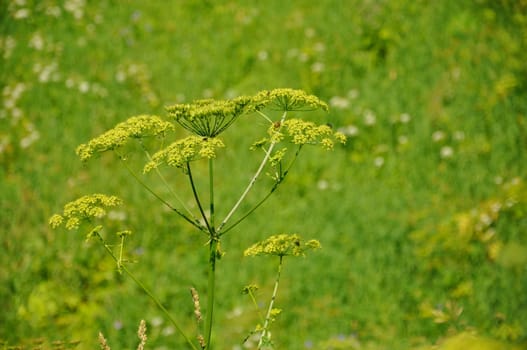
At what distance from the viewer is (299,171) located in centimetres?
508

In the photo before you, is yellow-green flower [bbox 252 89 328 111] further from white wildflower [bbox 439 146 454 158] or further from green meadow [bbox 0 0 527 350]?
white wildflower [bbox 439 146 454 158]

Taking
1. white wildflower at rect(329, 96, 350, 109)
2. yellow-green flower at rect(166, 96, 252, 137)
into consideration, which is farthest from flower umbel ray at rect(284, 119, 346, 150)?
white wildflower at rect(329, 96, 350, 109)

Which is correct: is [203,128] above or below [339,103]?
below

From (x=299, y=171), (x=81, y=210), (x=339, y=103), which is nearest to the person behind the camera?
(x=81, y=210)

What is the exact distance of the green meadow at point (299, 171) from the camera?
371 cm

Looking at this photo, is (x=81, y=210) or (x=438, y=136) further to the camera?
(x=438, y=136)

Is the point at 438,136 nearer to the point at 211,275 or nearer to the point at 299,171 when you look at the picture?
the point at 299,171

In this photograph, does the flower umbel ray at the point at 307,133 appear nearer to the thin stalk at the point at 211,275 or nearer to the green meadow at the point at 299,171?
the thin stalk at the point at 211,275

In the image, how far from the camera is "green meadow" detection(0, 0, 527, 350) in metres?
3.71

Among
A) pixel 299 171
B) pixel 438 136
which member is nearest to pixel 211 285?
pixel 299 171

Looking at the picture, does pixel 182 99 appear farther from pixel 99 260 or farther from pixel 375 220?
pixel 375 220

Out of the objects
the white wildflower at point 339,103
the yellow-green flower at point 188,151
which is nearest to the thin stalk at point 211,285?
the yellow-green flower at point 188,151

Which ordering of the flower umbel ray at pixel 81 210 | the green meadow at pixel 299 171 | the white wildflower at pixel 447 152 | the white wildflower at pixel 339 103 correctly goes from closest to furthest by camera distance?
the flower umbel ray at pixel 81 210 < the green meadow at pixel 299 171 < the white wildflower at pixel 447 152 < the white wildflower at pixel 339 103

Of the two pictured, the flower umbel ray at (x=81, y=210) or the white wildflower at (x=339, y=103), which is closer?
the flower umbel ray at (x=81, y=210)
